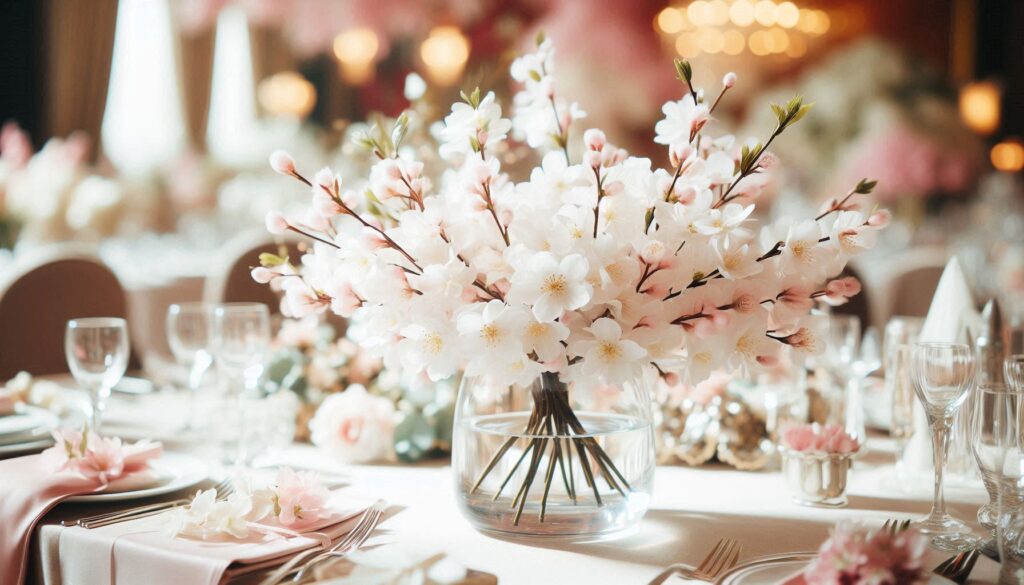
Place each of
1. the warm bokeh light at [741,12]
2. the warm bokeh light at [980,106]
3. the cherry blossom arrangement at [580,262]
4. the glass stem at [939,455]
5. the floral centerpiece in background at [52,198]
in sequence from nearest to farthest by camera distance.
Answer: the cherry blossom arrangement at [580,262], the glass stem at [939,455], the floral centerpiece in background at [52,198], the warm bokeh light at [980,106], the warm bokeh light at [741,12]

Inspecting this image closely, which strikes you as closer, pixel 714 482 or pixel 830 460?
pixel 830 460

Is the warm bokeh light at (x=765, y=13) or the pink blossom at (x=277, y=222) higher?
the warm bokeh light at (x=765, y=13)

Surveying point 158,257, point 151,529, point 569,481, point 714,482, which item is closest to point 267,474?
→ point 151,529

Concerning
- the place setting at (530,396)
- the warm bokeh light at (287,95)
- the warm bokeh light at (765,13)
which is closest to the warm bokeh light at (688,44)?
the warm bokeh light at (765,13)

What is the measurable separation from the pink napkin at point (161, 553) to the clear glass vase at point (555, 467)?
154 mm

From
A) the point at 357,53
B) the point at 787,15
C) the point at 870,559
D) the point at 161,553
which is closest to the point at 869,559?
the point at 870,559

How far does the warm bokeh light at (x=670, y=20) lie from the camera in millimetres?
7844

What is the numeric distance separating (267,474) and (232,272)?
4.48 feet

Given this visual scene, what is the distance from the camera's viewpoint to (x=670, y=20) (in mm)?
7863

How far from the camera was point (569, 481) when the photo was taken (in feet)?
3.51

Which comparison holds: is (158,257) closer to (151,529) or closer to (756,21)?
(151,529)

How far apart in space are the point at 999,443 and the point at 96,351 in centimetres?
109

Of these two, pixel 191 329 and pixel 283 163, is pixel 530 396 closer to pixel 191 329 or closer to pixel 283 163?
pixel 283 163

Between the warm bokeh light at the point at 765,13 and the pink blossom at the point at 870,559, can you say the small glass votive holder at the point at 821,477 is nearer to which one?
the pink blossom at the point at 870,559
